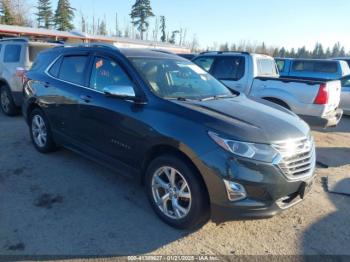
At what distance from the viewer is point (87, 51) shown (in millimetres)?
4465

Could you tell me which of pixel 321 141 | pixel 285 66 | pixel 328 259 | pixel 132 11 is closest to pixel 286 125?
pixel 328 259

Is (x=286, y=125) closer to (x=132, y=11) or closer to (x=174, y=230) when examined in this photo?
(x=174, y=230)

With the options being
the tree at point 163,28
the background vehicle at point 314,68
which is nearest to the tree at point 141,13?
the tree at point 163,28

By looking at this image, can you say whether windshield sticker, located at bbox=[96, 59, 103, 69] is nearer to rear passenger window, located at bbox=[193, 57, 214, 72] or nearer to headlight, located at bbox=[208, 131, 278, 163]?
headlight, located at bbox=[208, 131, 278, 163]

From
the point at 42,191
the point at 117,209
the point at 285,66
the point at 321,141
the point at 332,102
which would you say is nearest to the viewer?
the point at 117,209

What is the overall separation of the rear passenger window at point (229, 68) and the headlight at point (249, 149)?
4.96 m

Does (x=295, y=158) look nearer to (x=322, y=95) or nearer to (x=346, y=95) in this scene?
(x=322, y=95)

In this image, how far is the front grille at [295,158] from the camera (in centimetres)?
301

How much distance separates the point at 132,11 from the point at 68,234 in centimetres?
7041

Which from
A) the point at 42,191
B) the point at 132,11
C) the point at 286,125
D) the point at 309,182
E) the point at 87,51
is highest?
the point at 132,11

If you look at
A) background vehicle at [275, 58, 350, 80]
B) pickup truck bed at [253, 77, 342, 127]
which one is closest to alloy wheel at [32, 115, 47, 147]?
pickup truck bed at [253, 77, 342, 127]

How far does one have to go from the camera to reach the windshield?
149 inches

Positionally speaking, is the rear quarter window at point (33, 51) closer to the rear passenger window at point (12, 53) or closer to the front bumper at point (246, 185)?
the rear passenger window at point (12, 53)

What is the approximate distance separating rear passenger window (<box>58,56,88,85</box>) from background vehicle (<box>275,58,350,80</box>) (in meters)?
10.5
